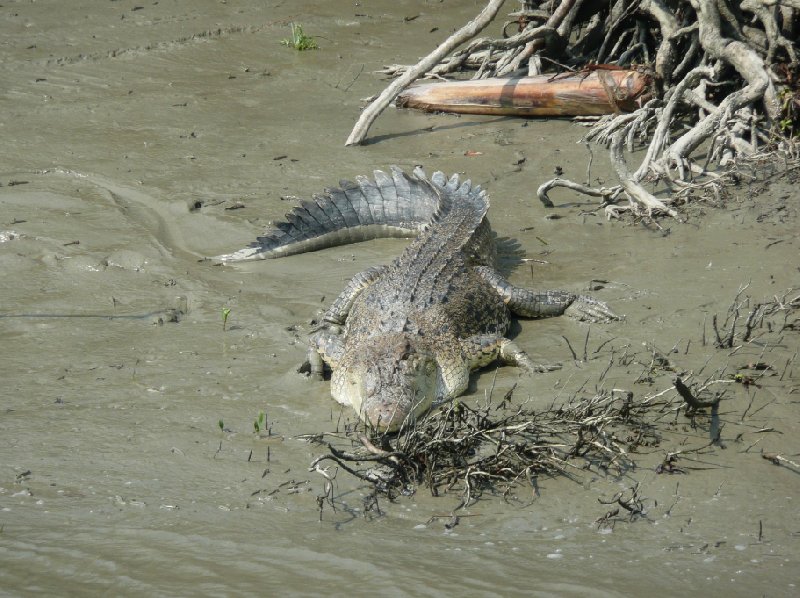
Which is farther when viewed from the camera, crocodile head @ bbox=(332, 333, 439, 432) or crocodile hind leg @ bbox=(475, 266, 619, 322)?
crocodile hind leg @ bbox=(475, 266, 619, 322)

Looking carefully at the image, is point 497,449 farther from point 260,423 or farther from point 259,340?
point 259,340

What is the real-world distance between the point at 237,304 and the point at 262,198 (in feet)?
5.77

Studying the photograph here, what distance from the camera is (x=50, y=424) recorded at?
4.41 meters

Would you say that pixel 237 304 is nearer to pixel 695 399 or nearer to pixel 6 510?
pixel 6 510

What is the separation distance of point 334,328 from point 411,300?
495 mm

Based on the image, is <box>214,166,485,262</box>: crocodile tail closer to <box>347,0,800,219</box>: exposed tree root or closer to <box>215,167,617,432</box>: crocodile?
<box>215,167,617,432</box>: crocodile

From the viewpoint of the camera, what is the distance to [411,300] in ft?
18.1

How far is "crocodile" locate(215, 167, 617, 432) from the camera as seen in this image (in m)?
4.93

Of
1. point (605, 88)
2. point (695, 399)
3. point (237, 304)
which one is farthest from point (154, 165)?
point (695, 399)

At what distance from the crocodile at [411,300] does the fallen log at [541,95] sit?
1820 mm

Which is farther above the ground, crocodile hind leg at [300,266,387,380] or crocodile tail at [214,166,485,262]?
crocodile tail at [214,166,485,262]

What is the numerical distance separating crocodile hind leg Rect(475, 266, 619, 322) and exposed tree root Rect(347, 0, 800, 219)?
1.31 m


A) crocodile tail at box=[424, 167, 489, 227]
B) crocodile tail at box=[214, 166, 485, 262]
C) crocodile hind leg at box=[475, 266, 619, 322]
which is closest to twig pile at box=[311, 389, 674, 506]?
crocodile hind leg at box=[475, 266, 619, 322]

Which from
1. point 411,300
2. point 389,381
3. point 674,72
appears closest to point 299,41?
point 674,72
